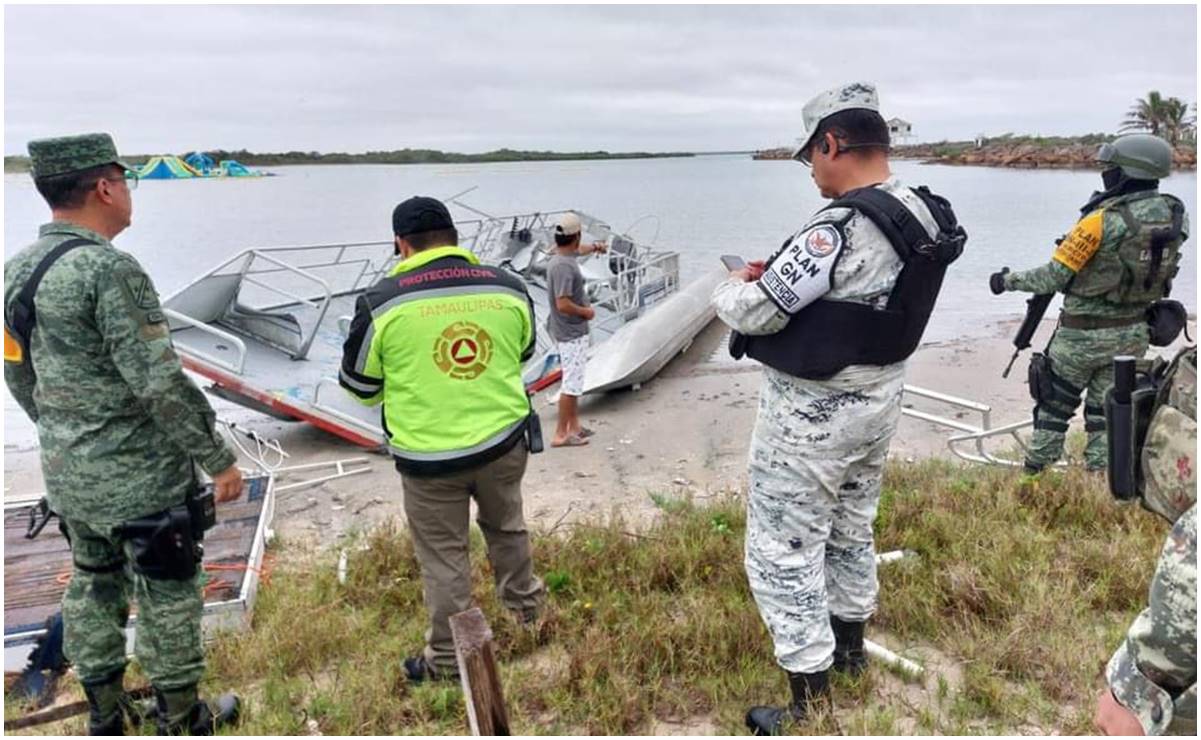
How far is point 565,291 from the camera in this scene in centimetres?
598

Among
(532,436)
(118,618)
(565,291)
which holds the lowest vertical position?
(118,618)

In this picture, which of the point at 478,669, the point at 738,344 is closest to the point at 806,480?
the point at 738,344

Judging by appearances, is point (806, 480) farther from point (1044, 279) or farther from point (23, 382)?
point (1044, 279)

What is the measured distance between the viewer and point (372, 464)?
20.9ft

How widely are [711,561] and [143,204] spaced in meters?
45.6

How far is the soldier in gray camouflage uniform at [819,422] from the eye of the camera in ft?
7.34

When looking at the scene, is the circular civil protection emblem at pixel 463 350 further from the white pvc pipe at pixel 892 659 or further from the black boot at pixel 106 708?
the white pvc pipe at pixel 892 659

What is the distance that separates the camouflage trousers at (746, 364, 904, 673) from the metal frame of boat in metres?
2.14

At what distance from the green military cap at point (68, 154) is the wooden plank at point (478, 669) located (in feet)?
5.42

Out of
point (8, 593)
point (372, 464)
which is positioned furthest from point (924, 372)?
point (8, 593)

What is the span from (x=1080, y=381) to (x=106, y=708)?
178 inches

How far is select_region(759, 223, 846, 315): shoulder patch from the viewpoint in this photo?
2188 mm

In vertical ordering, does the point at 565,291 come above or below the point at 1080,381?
above

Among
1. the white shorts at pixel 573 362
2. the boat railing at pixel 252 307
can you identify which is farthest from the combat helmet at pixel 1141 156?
the boat railing at pixel 252 307
